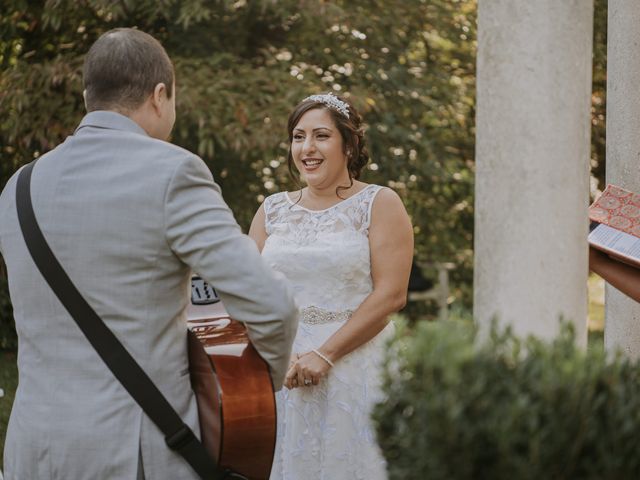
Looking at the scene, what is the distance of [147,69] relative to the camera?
2562 mm

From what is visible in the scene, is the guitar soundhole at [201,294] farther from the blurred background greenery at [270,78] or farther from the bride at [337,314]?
the blurred background greenery at [270,78]

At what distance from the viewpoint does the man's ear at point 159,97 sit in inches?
102

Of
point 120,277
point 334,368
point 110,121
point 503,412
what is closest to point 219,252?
point 120,277

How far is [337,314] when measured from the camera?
13.3 feet

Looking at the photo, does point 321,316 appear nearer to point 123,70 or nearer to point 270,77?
point 123,70

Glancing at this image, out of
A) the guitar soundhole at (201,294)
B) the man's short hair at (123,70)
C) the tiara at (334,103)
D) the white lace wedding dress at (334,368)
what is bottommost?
the white lace wedding dress at (334,368)

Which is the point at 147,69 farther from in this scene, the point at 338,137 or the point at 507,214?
the point at 338,137

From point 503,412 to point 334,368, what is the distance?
2.31m

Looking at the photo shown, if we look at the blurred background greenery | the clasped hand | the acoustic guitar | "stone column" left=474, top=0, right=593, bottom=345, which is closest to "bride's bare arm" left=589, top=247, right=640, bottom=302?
"stone column" left=474, top=0, right=593, bottom=345

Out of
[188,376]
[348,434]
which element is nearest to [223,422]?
[188,376]

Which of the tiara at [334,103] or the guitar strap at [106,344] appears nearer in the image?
the guitar strap at [106,344]

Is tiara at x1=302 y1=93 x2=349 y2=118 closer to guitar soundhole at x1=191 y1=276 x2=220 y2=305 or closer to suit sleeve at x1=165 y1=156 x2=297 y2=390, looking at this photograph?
guitar soundhole at x1=191 y1=276 x2=220 y2=305

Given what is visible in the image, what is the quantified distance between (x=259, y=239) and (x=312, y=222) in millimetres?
312

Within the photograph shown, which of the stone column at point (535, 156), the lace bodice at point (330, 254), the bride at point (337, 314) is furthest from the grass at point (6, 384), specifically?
the stone column at point (535, 156)
